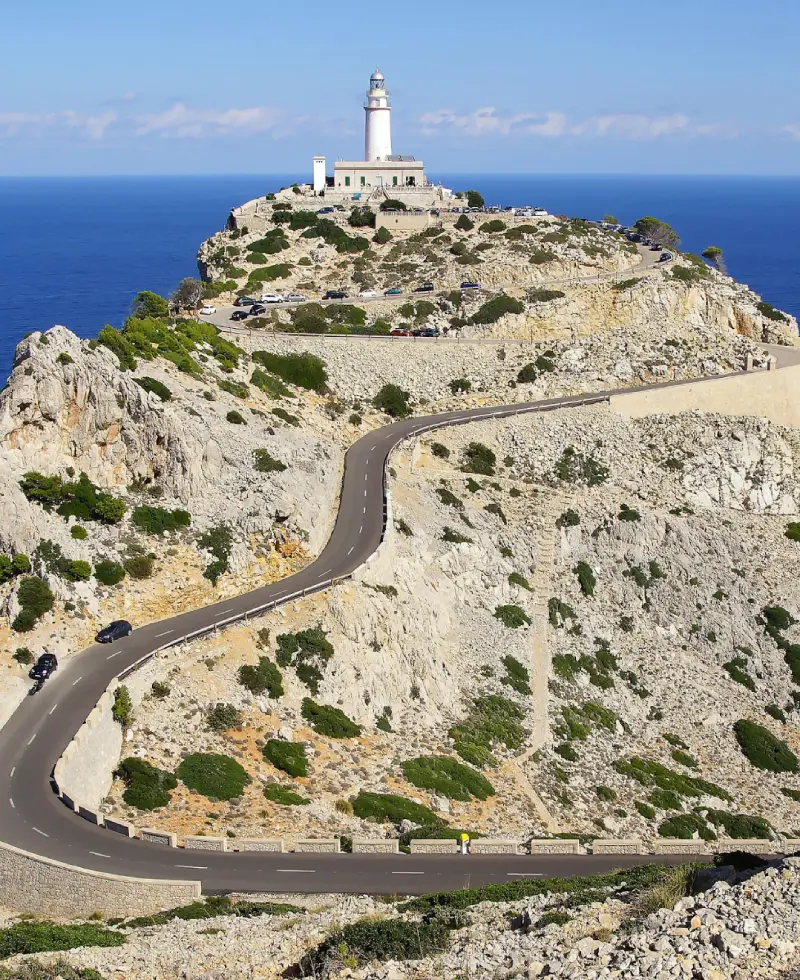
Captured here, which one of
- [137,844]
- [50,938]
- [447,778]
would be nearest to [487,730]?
[447,778]

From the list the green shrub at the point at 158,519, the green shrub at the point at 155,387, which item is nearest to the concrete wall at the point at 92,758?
the green shrub at the point at 158,519

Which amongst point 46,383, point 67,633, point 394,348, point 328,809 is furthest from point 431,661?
point 394,348

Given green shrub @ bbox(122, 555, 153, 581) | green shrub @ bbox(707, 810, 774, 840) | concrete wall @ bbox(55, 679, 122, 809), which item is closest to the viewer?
concrete wall @ bbox(55, 679, 122, 809)

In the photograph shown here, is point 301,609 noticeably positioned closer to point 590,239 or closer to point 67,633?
point 67,633

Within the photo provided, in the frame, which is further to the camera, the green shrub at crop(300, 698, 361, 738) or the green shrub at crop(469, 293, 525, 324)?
the green shrub at crop(469, 293, 525, 324)

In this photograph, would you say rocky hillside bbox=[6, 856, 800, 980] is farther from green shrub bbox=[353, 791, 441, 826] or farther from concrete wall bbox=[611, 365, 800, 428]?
→ concrete wall bbox=[611, 365, 800, 428]

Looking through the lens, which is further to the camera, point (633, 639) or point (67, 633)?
point (633, 639)

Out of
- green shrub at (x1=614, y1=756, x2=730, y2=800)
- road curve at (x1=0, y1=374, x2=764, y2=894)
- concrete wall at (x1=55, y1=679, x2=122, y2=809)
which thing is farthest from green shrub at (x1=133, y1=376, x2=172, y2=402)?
green shrub at (x1=614, y1=756, x2=730, y2=800)
